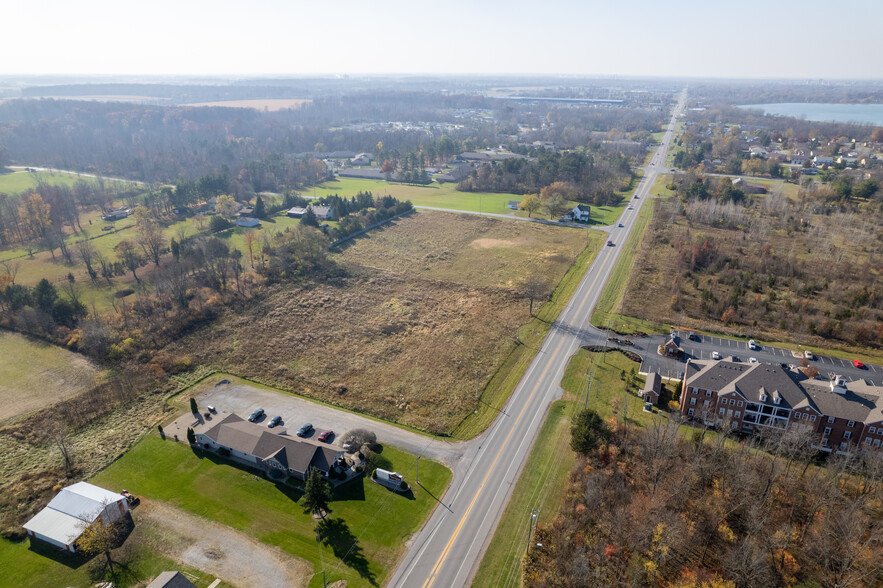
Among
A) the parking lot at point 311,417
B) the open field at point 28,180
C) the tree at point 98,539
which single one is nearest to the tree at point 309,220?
the parking lot at point 311,417

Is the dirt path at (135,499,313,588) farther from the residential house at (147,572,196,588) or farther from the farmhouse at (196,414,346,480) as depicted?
the farmhouse at (196,414,346,480)

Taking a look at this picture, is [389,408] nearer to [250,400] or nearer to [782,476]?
[250,400]

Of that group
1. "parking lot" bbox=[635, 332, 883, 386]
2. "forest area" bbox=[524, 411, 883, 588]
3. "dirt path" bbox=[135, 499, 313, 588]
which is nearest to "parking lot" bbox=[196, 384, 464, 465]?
"dirt path" bbox=[135, 499, 313, 588]

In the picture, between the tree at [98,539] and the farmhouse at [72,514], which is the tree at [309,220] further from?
the tree at [98,539]

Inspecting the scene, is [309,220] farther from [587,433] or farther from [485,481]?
[587,433]

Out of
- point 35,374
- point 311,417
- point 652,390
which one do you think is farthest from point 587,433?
point 35,374

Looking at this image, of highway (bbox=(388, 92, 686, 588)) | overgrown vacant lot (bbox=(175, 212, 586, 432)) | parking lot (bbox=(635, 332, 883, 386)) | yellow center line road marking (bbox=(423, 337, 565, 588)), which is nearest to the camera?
yellow center line road marking (bbox=(423, 337, 565, 588))

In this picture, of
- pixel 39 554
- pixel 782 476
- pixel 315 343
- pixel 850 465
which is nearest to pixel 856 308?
pixel 850 465
